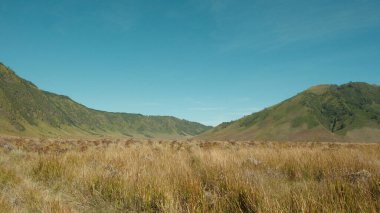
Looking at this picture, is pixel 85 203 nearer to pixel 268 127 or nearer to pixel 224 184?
pixel 224 184

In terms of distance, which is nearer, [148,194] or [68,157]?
[148,194]

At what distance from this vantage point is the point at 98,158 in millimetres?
9922

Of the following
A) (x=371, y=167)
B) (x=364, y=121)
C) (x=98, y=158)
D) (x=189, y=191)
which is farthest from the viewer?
(x=364, y=121)

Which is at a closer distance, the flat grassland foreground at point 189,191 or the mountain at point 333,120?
the flat grassland foreground at point 189,191

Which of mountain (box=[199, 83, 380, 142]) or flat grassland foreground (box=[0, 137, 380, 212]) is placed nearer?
flat grassland foreground (box=[0, 137, 380, 212])

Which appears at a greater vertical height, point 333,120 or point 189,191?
point 333,120

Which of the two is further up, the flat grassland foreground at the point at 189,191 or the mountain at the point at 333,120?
the mountain at the point at 333,120

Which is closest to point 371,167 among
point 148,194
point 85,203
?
point 148,194

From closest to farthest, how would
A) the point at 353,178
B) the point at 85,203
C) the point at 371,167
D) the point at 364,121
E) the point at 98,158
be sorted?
the point at 85,203, the point at 353,178, the point at 371,167, the point at 98,158, the point at 364,121

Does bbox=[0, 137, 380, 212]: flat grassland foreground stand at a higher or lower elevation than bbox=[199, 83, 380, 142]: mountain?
lower

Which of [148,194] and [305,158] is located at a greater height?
[305,158]

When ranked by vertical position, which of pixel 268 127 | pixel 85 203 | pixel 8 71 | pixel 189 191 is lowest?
pixel 85 203

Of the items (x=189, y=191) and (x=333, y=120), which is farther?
(x=333, y=120)

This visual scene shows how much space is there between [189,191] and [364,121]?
179m
